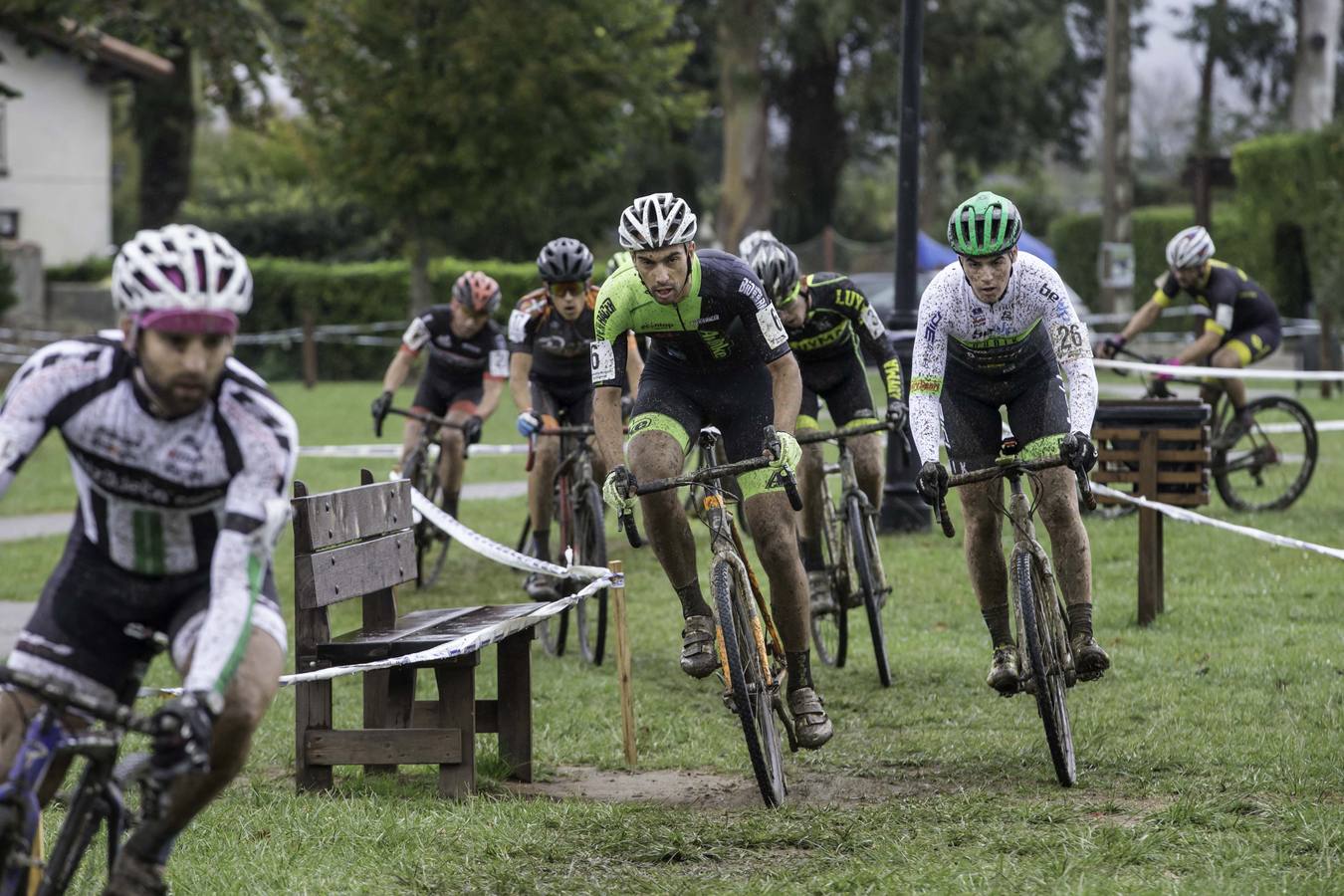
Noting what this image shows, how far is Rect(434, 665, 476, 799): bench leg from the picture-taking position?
6832mm

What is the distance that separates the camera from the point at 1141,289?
42.3 m

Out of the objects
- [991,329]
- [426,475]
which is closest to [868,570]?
[991,329]

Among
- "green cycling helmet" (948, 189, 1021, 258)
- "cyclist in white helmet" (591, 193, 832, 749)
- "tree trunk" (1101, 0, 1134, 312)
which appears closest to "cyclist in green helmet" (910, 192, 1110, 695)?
"green cycling helmet" (948, 189, 1021, 258)

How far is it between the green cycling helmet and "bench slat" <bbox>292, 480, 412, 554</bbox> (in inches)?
102

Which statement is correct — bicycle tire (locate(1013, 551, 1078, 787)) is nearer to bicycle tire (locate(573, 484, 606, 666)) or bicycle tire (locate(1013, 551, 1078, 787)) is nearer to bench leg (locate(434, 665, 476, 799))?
bench leg (locate(434, 665, 476, 799))

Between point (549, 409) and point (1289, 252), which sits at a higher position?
point (1289, 252)

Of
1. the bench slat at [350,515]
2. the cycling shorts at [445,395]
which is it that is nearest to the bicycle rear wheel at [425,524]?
the cycling shorts at [445,395]

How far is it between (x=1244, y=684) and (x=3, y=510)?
12.8m

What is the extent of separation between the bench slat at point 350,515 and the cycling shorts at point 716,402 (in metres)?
1.17

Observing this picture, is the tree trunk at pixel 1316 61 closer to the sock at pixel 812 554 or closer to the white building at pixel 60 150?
the white building at pixel 60 150

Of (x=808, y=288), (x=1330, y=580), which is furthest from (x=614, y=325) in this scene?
(x=1330, y=580)

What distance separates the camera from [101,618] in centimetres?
449

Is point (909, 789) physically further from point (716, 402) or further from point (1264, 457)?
point (1264, 457)

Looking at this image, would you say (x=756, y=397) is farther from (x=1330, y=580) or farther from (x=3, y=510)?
(x=3, y=510)
